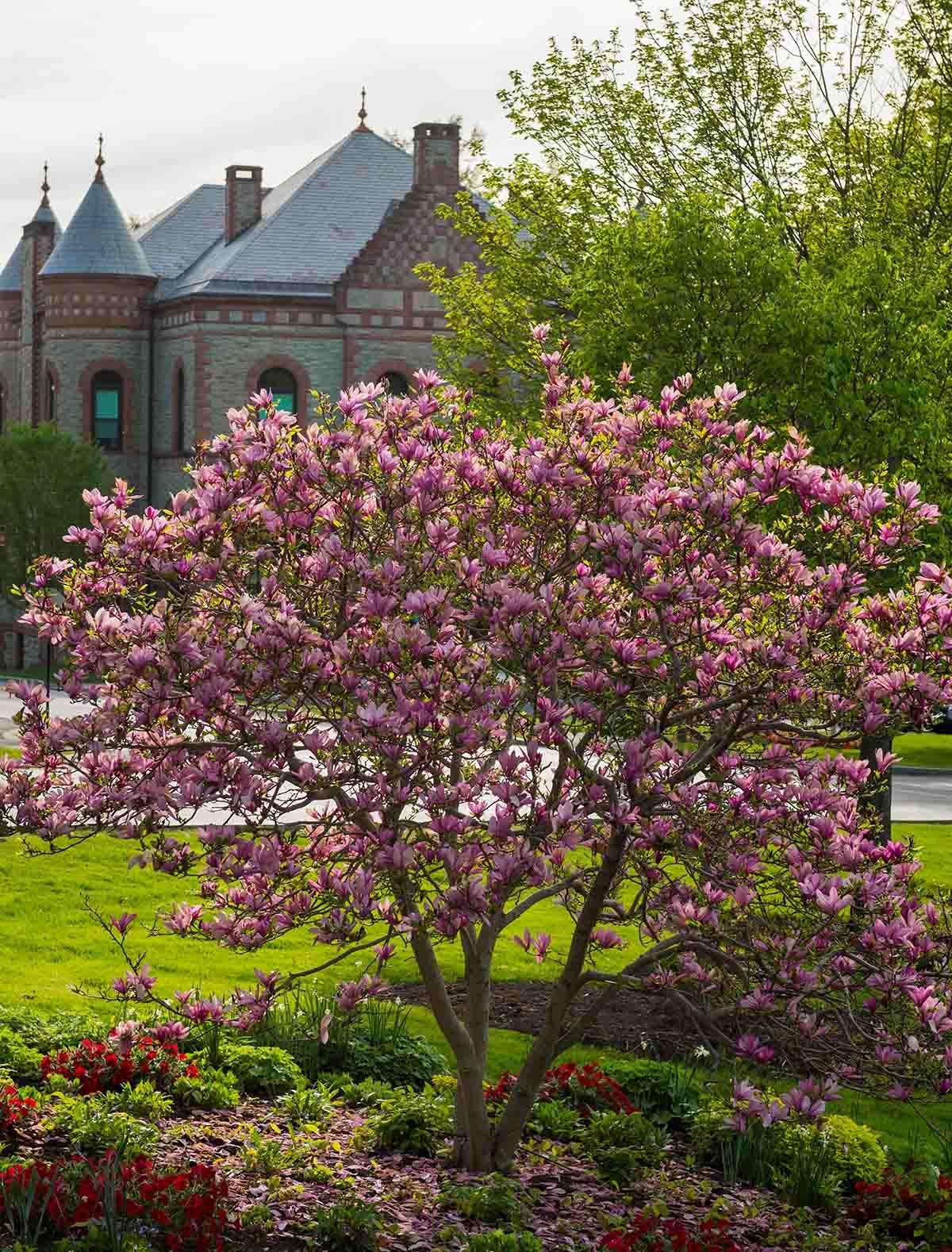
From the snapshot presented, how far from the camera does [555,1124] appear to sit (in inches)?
352

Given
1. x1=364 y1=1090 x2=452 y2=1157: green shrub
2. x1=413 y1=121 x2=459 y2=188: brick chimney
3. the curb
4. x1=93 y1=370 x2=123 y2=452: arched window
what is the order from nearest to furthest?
x1=364 y1=1090 x2=452 y2=1157: green shrub → the curb → x1=413 y1=121 x2=459 y2=188: brick chimney → x1=93 y1=370 x2=123 y2=452: arched window

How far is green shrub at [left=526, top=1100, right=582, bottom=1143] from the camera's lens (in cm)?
891

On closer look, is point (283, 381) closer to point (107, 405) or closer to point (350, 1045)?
point (107, 405)

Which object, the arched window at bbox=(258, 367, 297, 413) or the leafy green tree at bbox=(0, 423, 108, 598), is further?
the arched window at bbox=(258, 367, 297, 413)

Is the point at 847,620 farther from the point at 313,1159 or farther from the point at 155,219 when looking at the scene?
the point at 155,219

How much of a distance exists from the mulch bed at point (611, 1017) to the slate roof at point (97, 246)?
45534 millimetres

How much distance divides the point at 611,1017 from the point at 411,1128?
11.3 feet

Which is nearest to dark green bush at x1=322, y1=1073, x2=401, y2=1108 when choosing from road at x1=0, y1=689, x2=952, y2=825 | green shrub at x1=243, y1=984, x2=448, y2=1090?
green shrub at x1=243, y1=984, x2=448, y2=1090

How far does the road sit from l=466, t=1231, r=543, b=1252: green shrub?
42.1ft

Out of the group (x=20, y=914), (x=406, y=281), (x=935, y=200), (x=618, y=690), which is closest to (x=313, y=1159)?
(x=618, y=690)

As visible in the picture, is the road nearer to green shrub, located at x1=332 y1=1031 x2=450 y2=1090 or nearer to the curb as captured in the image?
the curb

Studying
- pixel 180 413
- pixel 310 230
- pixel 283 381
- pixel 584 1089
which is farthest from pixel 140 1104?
pixel 310 230

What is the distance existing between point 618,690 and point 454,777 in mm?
880

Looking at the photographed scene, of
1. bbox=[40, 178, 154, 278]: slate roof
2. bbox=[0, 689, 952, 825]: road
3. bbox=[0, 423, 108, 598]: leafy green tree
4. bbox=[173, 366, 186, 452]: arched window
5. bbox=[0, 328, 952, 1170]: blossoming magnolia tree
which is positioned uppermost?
bbox=[40, 178, 154, 278]: slate roof
